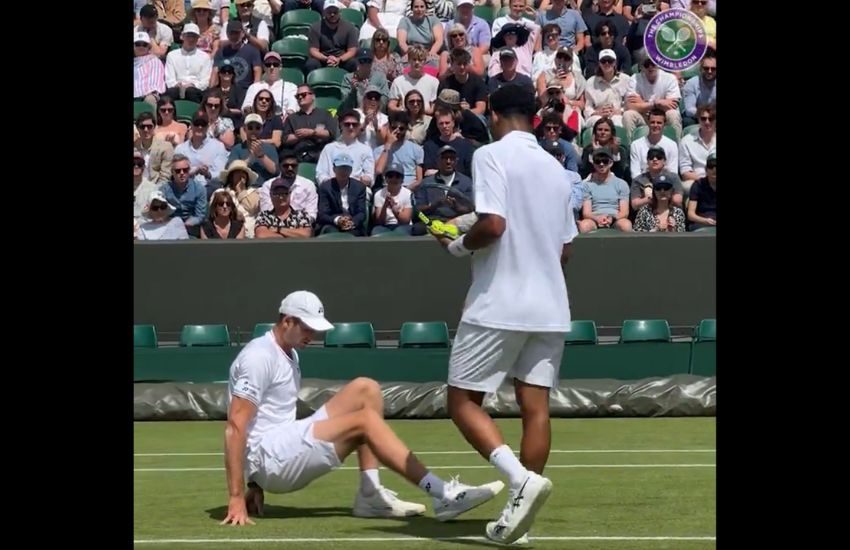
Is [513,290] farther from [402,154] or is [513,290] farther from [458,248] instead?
[402,154]

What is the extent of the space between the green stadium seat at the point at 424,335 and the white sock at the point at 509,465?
841cm

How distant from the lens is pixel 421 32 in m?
19.2

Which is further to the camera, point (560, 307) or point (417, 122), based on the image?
point (417, 122)

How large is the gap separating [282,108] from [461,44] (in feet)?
7.64

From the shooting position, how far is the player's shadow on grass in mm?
8219

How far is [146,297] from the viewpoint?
16.7 metres

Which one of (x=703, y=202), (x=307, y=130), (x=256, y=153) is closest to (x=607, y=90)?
(x=703, y=202)

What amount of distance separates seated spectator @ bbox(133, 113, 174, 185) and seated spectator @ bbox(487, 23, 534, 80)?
13.1 ft

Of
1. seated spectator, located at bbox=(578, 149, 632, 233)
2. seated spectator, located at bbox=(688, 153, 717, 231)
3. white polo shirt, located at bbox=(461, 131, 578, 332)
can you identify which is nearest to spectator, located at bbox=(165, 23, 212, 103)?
seated spectator, located at bbox=(578, 149, 632, 233)

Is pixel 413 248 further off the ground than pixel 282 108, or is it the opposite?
pixel 282 108

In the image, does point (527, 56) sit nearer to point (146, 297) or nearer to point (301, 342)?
point (146, 297)

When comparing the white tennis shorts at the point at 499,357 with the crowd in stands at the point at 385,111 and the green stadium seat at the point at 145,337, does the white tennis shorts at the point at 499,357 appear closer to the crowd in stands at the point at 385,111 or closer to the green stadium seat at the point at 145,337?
the crowd in stands at the point at 385,111
